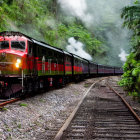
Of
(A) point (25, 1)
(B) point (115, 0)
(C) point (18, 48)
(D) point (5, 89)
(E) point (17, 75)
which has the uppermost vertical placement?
(B) point (115, 0)

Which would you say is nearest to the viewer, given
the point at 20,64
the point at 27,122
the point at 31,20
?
the point at 27,122

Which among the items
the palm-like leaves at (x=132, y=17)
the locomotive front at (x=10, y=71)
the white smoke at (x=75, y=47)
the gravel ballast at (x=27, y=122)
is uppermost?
the white smoke at (x=75, y=47)

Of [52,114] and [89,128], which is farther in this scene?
[52,114]

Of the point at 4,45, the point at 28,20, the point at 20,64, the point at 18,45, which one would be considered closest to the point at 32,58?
the point at 18,45

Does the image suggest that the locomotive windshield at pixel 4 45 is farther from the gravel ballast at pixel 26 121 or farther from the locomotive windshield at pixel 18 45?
the gravel ballast at pixel 26 121

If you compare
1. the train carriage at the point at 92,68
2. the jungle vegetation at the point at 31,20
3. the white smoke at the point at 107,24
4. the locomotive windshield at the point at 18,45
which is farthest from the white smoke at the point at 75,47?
the locomotive windshield at the point at 18,45

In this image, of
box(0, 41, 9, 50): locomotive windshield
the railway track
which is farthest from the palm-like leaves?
box(0, 41, 9, 50): locomotive windshield

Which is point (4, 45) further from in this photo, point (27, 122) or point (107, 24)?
point (107, 24)

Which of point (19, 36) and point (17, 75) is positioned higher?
point (19, 36)

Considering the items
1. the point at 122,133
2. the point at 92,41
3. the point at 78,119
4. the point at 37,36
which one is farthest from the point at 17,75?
the point at 92,41

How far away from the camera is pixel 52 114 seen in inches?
311

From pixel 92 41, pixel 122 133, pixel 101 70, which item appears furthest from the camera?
pixel 92 41

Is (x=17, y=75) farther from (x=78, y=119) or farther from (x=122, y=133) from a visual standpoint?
(x=122, y=133)

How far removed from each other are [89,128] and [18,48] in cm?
603
